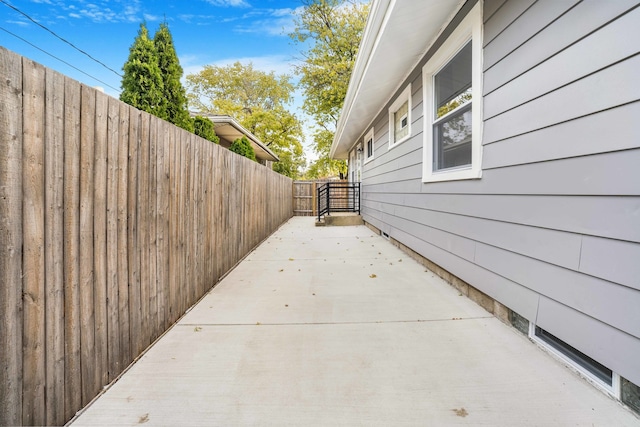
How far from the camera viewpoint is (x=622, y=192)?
4.34 ft

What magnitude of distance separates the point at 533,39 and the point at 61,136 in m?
2.73

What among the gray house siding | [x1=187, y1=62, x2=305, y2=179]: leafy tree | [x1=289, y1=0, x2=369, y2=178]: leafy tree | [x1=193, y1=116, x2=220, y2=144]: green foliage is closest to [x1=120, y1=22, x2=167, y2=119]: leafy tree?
[x1=193, y1=116, x2=220, y2=144]: green foliage

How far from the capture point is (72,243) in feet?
3.99

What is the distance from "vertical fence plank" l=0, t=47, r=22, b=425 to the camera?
0.96 meters

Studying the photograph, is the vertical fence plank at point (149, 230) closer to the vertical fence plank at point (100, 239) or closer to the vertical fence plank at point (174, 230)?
the vertical fence plank at point (174, 230)

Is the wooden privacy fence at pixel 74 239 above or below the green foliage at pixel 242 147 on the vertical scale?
below

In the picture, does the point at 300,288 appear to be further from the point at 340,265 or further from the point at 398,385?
the point at 398,385

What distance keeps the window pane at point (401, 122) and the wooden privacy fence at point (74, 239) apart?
3.79 meters

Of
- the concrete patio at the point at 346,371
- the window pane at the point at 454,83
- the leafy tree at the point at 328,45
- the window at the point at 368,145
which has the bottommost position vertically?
the concrete patio at the point at 346,371

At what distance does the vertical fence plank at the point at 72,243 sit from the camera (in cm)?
119

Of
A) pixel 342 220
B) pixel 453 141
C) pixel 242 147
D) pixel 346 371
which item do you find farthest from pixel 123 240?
pixel 242 147

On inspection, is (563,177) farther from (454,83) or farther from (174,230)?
(174,230)

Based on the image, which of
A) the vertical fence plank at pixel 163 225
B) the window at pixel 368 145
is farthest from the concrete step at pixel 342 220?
the vertical fence plank at pixel 163 225

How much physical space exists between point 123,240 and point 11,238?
0.57 meters
